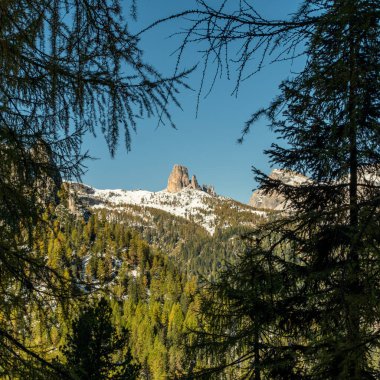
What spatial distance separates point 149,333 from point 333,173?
52476 millimetres

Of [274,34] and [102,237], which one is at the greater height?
[102,237]

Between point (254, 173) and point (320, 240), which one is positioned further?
point (254, 173)

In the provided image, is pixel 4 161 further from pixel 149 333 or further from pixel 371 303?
pixel 149 333

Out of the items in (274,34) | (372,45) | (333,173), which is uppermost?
(333,173)

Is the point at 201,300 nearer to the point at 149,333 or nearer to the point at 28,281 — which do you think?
the point at 28,281

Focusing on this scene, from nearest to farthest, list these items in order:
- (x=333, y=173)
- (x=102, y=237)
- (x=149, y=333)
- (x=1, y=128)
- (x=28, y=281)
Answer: (x=1, y=128) → (x=28, y=281) → (x=333, y=173) → (x=149, y=333) → (x=102, y=237)

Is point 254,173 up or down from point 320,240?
up

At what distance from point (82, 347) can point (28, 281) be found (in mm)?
9400

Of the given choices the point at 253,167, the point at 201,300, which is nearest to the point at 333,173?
the point at 253,167

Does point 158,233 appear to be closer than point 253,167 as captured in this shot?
No

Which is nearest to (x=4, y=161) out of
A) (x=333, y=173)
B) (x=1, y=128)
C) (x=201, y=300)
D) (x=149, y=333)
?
(x=1, y=128)

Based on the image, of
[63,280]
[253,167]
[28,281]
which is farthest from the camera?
[253,167]

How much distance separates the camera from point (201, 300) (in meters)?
4.76

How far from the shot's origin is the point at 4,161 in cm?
274
